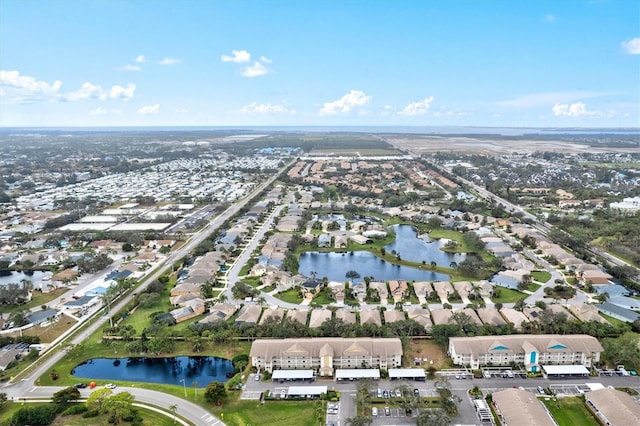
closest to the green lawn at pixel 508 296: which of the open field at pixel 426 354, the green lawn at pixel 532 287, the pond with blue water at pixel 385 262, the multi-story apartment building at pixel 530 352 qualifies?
the green lawn at pixel 532 287

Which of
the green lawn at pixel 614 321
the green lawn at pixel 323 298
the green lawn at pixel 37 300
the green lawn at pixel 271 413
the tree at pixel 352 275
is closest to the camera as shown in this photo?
the green lawn at pixel 271 413

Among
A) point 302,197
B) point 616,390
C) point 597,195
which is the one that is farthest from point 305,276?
point 597,195

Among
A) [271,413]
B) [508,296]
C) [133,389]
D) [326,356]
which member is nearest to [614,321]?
[508,296]

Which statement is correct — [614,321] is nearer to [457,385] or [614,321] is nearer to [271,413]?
[457,385]

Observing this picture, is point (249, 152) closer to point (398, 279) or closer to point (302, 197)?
point (302, 197)

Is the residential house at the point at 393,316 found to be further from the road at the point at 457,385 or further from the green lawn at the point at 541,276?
the green lawn at the point at 541,276

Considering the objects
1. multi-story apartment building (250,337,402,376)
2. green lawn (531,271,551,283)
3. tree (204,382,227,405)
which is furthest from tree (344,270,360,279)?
tree (204,382,227,405)
